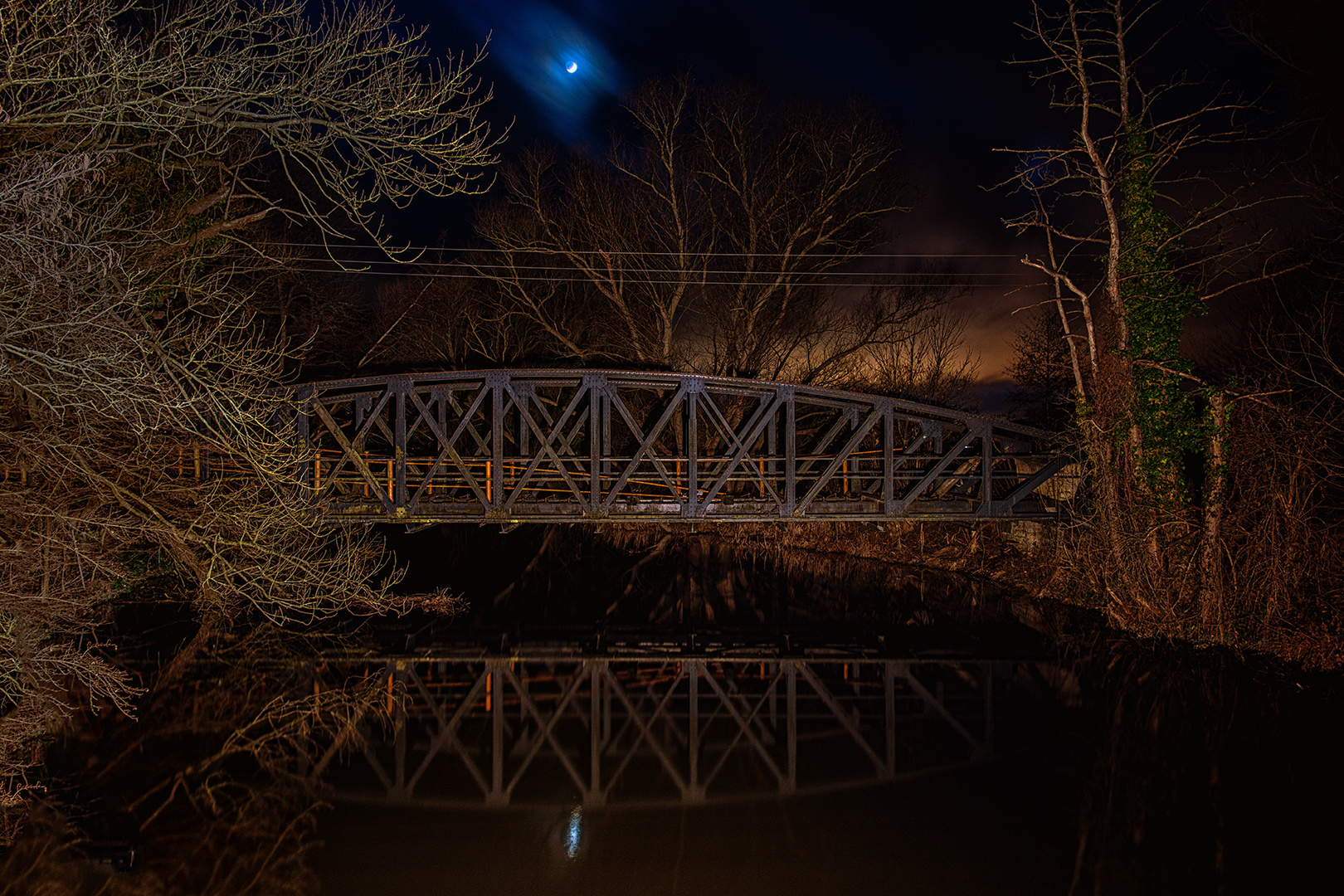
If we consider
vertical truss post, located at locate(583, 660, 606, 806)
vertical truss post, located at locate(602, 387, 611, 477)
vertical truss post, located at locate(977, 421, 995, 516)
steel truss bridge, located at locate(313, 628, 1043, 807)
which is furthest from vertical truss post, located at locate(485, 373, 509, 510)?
vertical truss post, located at locate(977, 421, 995, 516)

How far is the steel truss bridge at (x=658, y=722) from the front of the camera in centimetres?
780

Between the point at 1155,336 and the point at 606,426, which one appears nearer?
the point at 1155,336

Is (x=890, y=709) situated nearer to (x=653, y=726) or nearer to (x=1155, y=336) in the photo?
(x=653, y=726)

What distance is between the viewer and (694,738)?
9.03 metres

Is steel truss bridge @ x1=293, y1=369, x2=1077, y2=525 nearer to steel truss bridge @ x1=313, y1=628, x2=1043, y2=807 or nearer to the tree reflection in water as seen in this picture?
steel truss bridge @ x1=313, y1=628, x2=1043, y2=807

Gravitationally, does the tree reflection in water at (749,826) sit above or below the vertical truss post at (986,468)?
below

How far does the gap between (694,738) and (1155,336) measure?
1054 centimetres

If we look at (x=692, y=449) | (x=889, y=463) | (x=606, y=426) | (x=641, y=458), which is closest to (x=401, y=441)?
(x=606, y=426)

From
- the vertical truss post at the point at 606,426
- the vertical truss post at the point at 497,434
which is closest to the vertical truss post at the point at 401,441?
the vertical truss post at the point at 497,434

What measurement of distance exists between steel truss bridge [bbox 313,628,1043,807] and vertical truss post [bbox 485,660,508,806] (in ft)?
0.08

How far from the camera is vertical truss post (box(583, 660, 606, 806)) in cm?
748

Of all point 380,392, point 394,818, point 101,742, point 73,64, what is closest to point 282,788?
point 394,818

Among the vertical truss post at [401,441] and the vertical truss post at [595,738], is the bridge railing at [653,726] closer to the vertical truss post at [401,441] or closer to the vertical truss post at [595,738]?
the vertical truss post at [595,738]

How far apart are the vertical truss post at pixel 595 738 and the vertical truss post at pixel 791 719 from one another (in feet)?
6.26
